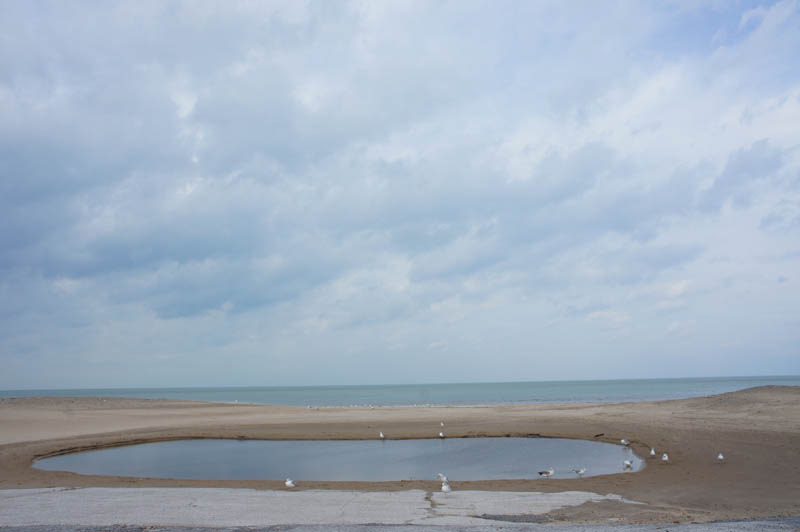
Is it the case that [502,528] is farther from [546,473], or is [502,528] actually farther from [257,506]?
[546,473]

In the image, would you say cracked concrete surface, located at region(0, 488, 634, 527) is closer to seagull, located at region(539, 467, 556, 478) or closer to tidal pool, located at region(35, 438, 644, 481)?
seagull, located at region(539, 467, 556, 478)

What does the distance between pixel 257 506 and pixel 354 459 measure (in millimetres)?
9815

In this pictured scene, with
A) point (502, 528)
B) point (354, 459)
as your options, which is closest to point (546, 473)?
point (502, 528)

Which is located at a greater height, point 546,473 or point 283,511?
point 283,511

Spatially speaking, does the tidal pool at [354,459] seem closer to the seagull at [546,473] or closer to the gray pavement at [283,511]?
the seagull at [546,473]

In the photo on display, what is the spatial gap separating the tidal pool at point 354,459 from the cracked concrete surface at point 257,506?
12.9ft

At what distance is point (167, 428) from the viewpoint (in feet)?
109

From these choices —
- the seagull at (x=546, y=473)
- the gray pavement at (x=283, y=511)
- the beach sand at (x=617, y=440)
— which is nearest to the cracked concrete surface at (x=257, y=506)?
the gray pavement at (x=283, y=511)

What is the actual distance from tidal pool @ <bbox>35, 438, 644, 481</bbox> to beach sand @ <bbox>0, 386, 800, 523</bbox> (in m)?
1.43

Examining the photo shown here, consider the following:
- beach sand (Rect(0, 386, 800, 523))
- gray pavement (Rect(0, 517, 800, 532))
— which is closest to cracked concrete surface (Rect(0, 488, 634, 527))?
gray pavement (Rect(0, 517, 800, 532))

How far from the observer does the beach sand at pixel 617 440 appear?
12.7 meters

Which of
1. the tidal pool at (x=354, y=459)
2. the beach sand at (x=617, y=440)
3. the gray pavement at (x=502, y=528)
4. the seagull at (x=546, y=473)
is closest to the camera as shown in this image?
the gray pavement at (x=502, y=528)

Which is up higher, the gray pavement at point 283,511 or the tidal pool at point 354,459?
the gray pavement at point 283,511

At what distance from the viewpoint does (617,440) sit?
80.6 feet
